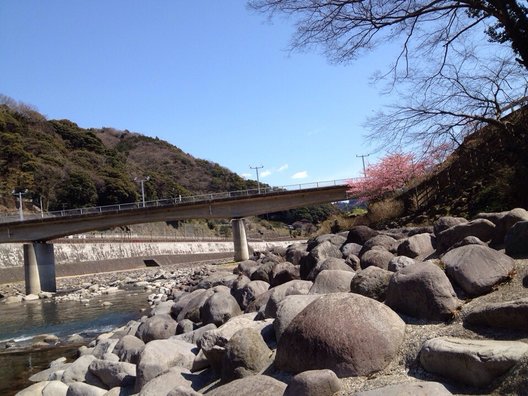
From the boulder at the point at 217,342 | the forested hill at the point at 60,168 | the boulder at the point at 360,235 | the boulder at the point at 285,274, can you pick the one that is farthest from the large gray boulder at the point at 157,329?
the forested hill at the point at 60,168

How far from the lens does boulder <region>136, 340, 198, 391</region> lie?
6.59m

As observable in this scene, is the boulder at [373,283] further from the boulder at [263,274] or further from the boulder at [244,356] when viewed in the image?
the boulder at [263,274]

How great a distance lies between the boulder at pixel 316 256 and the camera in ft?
32.5

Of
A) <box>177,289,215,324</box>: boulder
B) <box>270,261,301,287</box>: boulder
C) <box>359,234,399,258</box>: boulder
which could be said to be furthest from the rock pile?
<box>177,289,215,324</box>: boulder

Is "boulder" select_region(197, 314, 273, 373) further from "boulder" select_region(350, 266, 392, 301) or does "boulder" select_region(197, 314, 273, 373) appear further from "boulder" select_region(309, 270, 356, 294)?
"boulder" select_region(350, 266, 392, 301)

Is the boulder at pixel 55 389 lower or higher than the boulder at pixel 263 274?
lower

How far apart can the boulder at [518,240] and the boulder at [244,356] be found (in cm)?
310

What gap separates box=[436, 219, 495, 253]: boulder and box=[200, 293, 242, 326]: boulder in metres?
3.94

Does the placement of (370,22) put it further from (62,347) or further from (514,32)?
(62,347)

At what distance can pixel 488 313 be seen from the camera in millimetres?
4328

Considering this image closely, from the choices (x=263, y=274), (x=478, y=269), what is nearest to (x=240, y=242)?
(x=263, y=274)

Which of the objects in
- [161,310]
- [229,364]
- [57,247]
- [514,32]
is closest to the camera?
[229,364]

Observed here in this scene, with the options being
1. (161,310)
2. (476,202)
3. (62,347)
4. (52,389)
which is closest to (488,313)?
(52,389)

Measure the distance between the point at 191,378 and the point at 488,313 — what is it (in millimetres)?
3499
